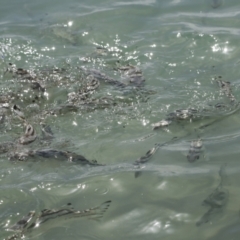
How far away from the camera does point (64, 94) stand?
7852 mm

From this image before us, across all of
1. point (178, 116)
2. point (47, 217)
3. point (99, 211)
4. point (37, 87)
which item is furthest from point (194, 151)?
point (37, 87)

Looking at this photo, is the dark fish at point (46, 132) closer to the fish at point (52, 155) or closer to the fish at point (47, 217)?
the fish at point (52, 155)

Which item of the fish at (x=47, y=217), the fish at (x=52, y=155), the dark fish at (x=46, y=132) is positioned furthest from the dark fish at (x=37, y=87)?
the fish at (x=47, y=217)

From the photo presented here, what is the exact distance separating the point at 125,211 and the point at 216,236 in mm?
998

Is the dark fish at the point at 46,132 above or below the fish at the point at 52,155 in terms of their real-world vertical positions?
above

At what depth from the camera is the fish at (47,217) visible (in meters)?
4.86

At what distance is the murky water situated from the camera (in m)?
5.09

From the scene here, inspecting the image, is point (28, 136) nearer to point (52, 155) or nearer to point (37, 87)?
point (52, 155)

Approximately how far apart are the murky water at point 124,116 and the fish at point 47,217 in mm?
31

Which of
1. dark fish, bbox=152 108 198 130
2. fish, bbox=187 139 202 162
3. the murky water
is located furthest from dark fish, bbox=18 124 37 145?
fish, bbox=187 139 202 162

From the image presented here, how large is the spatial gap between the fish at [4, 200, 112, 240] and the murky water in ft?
0.10

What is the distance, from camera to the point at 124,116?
7.03 meters

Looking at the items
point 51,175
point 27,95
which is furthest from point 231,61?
point 51,175

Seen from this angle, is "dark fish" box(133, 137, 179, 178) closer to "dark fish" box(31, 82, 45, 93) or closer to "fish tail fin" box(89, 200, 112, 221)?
"fish tail fin" box(89, 200, 112, 221)
